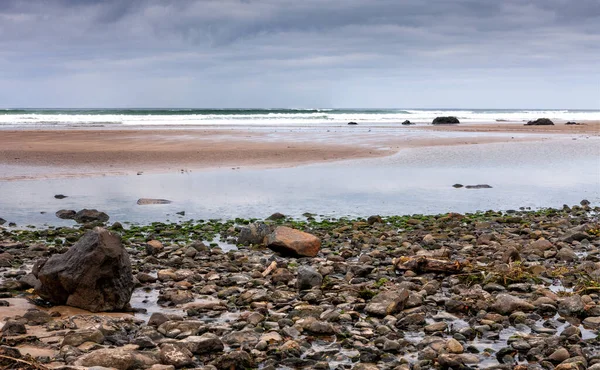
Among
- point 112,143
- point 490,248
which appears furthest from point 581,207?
point 112,143

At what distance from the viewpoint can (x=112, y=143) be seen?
140ft

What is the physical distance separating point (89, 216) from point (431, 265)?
9194mm

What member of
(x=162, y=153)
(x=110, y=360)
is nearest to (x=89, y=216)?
(x=110, y=360)

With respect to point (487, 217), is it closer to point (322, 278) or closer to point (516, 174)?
point (322, 278)

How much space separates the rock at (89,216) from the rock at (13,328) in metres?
8.60

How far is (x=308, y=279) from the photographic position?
33.6ft

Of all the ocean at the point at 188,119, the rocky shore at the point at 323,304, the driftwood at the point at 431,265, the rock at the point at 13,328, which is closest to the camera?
the rocky shore at the point at 323,304

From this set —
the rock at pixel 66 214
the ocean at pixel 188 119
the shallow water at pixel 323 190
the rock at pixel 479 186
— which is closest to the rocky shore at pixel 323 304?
the rock at pixel 66 214

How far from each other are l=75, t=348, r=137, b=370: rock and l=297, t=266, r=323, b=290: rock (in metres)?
3.71

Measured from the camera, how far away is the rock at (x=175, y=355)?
711 cm

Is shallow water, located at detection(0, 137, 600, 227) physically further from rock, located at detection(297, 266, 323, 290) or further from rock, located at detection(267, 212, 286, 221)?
rock, located at detection(297, 266, 323, 290)

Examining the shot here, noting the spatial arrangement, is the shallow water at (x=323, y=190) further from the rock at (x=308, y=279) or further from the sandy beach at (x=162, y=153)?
Answer: the rock at (x=308, y=279)

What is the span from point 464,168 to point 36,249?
21006 millimetres

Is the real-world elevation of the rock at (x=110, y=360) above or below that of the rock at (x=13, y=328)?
above
